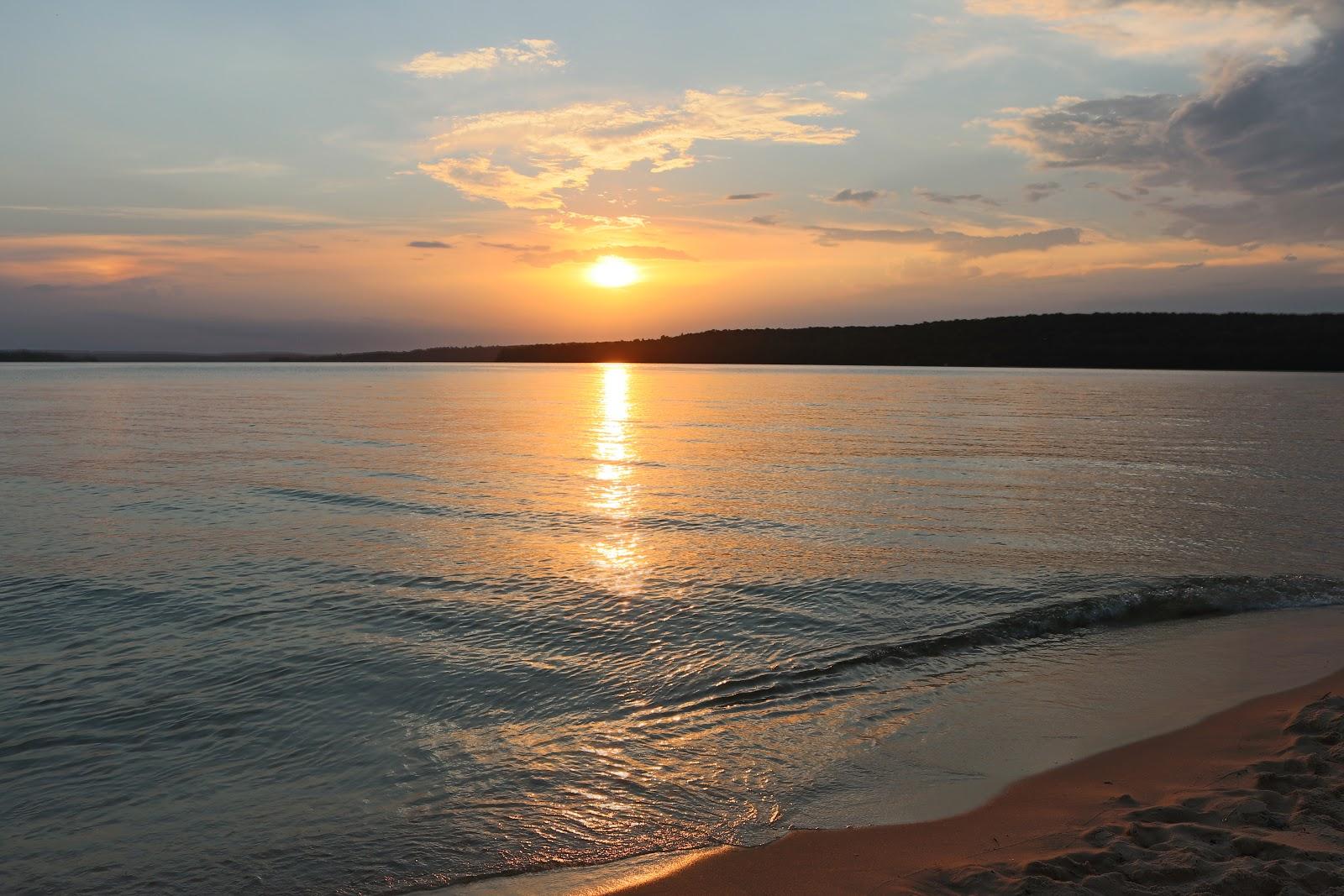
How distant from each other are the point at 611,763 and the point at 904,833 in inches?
103

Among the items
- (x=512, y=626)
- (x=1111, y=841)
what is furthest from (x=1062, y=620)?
(x=512, y=626)

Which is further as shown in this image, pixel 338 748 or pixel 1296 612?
pixel 1296 612

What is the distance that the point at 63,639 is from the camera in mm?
10914

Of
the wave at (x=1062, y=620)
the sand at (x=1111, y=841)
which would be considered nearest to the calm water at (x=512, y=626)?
the wave at (x=1062, y=620)

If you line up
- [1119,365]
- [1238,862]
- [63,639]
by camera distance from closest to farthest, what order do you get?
[1238,862]
[63,639]
[1119,365]

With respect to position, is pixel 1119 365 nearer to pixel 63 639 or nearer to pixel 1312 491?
pixel 1312 491

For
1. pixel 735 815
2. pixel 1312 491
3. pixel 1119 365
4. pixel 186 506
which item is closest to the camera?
pixel 735 815

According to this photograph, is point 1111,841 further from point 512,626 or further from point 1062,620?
point 512,626

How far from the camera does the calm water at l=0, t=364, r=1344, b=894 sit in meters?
6.62

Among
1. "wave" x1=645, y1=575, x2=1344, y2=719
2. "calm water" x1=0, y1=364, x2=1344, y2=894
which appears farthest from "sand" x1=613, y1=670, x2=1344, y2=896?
"wave" x1=645, y1=575, x2=1344, y2=719

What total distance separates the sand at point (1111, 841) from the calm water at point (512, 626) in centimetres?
59

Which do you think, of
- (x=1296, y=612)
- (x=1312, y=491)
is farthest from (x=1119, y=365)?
(x=1296, y=612)

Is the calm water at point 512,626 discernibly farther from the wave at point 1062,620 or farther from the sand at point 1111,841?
the sand at point 1111,841

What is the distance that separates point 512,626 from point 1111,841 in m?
7.82
